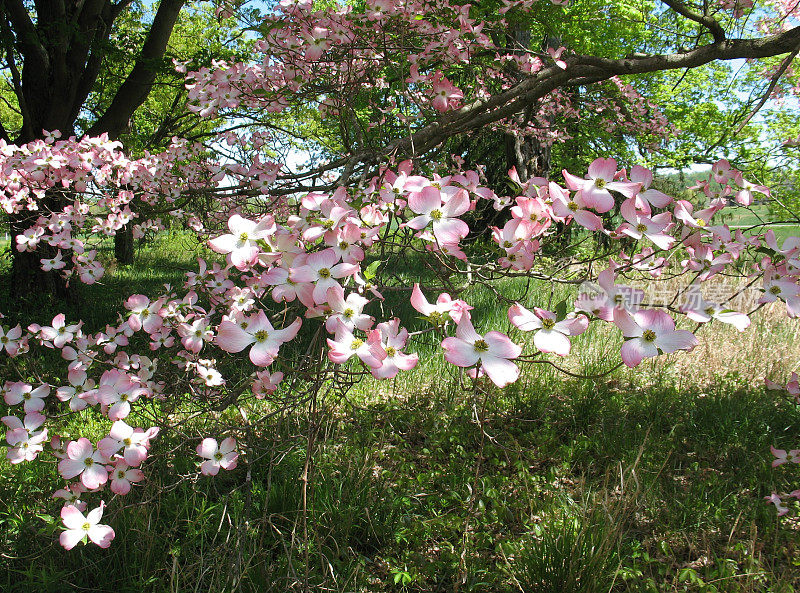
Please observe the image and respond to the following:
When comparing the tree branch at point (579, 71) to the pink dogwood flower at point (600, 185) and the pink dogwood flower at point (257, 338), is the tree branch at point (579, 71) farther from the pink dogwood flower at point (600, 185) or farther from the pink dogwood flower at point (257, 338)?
the pink dogwood flower at point (257, 338)

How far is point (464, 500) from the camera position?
2432 millimetres

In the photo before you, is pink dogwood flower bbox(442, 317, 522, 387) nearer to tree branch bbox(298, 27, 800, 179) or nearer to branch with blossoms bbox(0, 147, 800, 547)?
branch with blossoms bbox(0, 147, 800, 547)

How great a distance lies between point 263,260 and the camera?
117 centimetres

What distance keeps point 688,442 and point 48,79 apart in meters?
7.20

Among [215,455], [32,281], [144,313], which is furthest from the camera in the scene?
[32,281]

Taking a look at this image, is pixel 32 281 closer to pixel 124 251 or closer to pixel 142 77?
pixel 142 77

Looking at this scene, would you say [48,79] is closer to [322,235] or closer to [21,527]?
[21,527]

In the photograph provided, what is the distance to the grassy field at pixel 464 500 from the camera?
181cm

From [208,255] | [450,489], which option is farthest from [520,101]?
[208,255]

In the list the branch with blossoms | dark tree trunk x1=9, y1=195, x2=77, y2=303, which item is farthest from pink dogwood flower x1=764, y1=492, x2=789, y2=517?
dark tree trunk x1=9, y1=195, x2=77, y2=303

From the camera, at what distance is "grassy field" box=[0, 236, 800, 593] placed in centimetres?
181

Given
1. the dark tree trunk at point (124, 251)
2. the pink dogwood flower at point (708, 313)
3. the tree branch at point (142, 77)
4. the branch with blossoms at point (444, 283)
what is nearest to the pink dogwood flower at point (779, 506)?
the branch with blossoms at point (444, 283)

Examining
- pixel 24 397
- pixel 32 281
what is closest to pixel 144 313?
pixel 24 397

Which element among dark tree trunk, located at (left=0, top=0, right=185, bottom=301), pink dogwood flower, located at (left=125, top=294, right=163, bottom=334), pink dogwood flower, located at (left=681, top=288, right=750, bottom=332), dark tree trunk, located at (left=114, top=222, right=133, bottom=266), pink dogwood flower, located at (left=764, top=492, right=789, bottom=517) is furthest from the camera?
dark tree trunk, located at (left=114, top=222, right=133, bottom=266)
